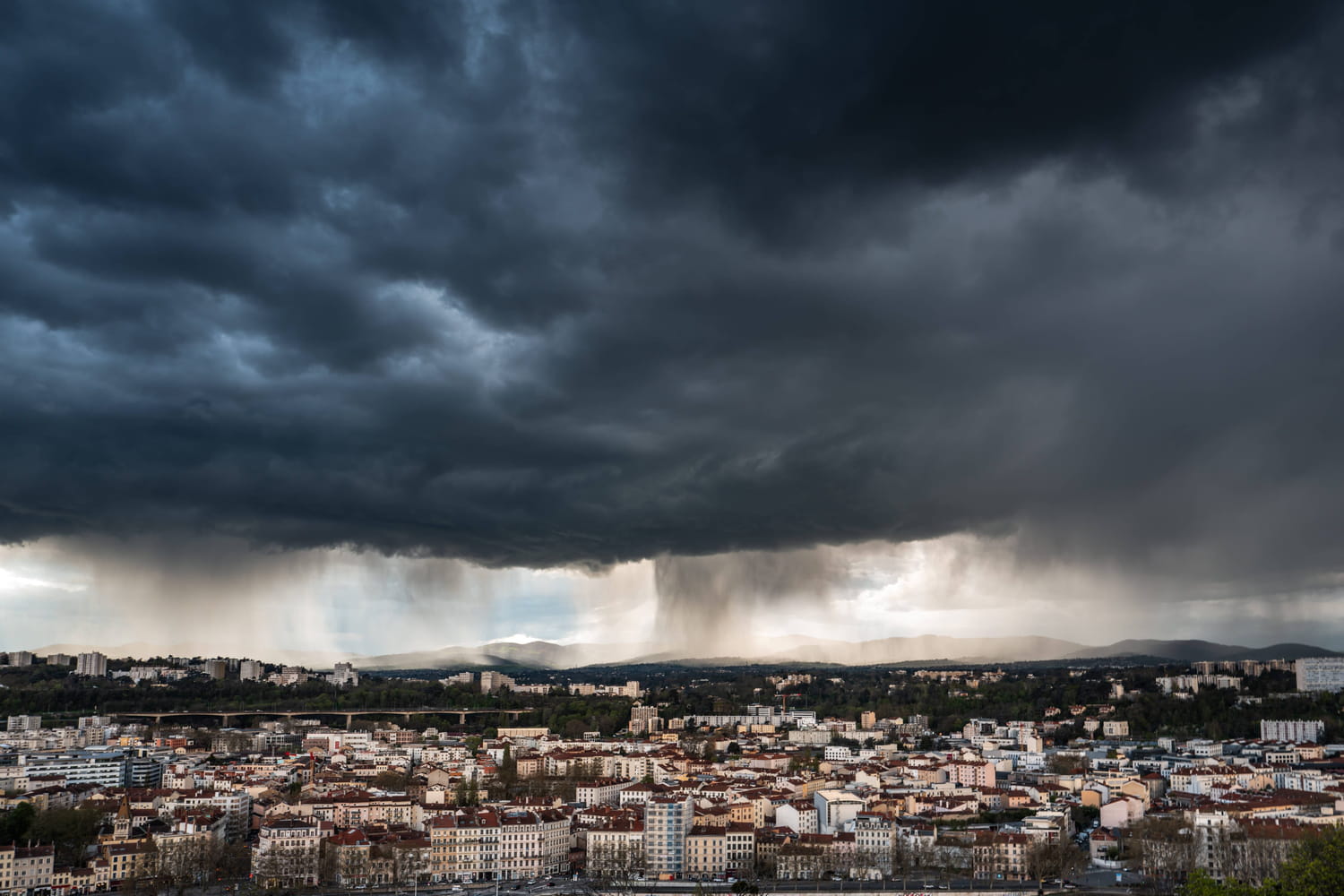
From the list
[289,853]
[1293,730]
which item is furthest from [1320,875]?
[1293,730]

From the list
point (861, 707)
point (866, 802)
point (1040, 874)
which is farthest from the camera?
point (861, 707)

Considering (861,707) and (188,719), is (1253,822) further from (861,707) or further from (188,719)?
(188,719)

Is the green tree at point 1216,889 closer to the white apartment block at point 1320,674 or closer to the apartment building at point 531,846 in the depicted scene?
the apartment building at point 531,846

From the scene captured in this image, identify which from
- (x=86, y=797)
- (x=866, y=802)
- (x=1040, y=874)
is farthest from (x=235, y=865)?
(x=1040, y=874)

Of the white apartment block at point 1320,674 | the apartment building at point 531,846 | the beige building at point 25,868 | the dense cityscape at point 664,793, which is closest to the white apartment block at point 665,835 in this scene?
the dense cityscape at point 664,793

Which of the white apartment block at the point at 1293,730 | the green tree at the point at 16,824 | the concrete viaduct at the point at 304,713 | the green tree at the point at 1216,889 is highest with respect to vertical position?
the green tree at the point at 1216,889

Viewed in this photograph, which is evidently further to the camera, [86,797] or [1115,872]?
[86,797]

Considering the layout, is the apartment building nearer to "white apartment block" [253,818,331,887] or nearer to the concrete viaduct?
"white apartment block" [253,818,331,887]

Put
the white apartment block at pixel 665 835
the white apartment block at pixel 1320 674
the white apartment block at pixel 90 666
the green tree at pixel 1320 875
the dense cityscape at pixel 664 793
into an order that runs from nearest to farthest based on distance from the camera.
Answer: the green tree at pixel 1320 875 → the dense cityscape at pixel 664 793 → the white apartment block at pixel 665 835 → the white apartment block at pixel 1320 674 → the white apartment block at pixel 90 666
